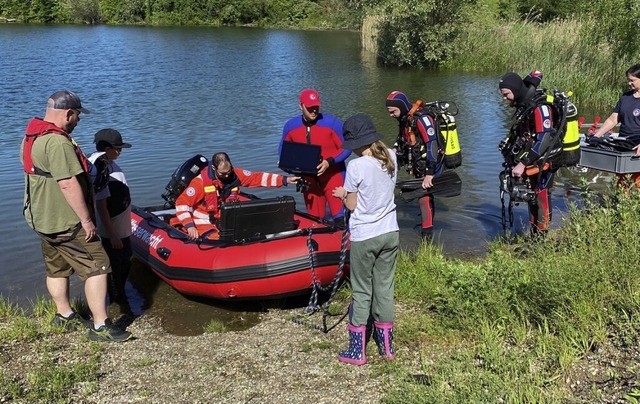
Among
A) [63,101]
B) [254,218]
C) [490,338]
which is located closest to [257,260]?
[254,218]

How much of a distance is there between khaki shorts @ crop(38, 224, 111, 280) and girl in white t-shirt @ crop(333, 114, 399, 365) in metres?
1.89

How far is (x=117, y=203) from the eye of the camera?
5203 millimetres

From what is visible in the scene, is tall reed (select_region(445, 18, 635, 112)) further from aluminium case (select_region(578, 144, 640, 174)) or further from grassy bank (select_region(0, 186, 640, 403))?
grassy bank (select_region(0, 186, 640, 403))

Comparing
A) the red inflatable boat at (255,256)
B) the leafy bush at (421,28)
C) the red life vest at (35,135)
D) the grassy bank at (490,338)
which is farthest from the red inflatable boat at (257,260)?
the leafy bush at (421,28)

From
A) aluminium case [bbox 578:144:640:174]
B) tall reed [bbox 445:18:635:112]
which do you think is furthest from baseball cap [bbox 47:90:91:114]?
tall reed [bbox 445:18:635:112]

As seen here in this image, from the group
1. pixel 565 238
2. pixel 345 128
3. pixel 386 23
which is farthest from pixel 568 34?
pixel 345 128

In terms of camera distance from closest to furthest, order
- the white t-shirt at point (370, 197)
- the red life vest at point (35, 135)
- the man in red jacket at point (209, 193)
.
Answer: the white t-shirt at point (370, 197)
the red life vest at point (35, 135)
the man in red jacket at point (209, 193)

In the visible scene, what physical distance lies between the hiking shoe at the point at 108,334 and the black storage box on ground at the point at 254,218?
121 cm

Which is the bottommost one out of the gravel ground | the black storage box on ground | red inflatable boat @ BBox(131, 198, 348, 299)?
the gravel ground

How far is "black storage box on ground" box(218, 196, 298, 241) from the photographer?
206 inches

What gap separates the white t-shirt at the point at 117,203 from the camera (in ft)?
16.9

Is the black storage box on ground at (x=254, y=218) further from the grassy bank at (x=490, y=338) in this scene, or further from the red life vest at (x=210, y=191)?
the grassy bank at (x=490, y=338)

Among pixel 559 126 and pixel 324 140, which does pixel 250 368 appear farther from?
pixel 559 126

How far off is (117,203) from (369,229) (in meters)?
2.58
